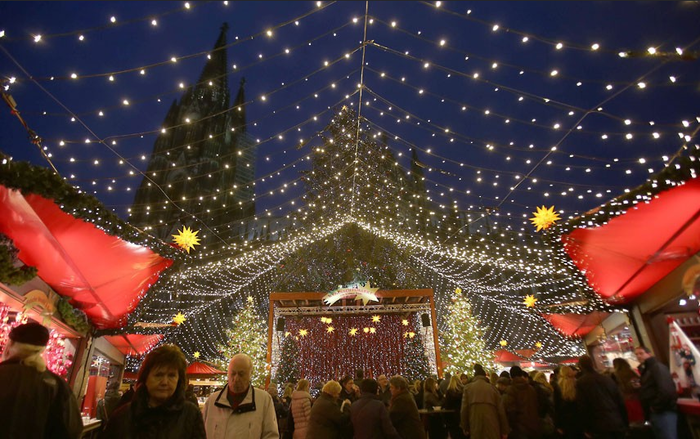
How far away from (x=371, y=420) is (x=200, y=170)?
39.0m

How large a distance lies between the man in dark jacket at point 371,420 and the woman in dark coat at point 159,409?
6.78 ft

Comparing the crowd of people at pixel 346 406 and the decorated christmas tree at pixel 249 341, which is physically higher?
the decorated christmas tree at pixel 249 341

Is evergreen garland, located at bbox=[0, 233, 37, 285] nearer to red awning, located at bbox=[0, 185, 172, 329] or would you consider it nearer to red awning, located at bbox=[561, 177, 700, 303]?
red awning, located at bbox=[0, 185, 172, 329]

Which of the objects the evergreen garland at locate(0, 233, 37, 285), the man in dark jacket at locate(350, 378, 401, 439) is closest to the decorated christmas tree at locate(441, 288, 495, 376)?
the man in dark jacket at locate(350, 378, 401, 439)

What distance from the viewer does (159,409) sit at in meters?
1.55

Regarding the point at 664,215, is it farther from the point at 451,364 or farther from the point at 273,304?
the point at 451,364

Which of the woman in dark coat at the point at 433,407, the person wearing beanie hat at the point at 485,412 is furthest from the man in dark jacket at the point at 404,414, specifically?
the woman in dark coat at the point at 433,407

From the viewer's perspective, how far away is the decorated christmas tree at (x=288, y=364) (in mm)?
11930

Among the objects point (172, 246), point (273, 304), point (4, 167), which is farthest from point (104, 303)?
point (273, 304)

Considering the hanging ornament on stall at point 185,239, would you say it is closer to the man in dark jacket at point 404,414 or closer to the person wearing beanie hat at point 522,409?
the man in dark jacket at point 404,414

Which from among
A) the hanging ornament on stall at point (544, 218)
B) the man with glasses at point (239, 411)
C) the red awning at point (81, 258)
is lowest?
Result: the man with glasses at point (239, 411)

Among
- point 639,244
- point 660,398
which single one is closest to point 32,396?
point 660,398

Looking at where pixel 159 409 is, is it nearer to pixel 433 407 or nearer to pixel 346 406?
pixel 346 406

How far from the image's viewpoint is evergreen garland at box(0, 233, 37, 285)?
385 centimetres
